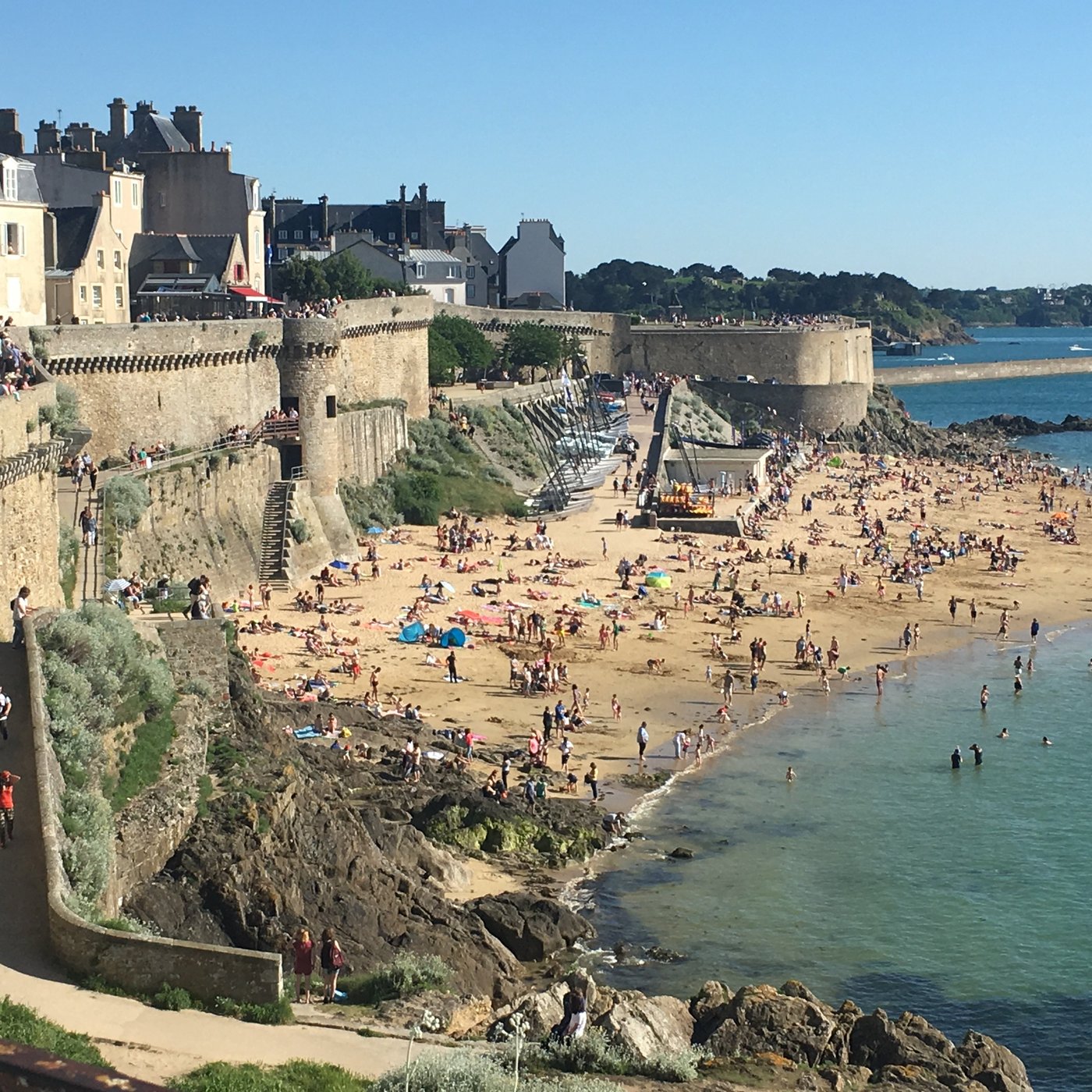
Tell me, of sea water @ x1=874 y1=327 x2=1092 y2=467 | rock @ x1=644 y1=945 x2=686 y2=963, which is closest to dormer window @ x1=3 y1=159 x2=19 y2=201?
rock @ x1=644 y1=945 x2=686 y2=963

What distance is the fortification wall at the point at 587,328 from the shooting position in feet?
264

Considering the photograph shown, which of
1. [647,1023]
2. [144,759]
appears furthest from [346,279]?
[647,1023]

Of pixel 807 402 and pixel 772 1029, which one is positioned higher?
pixel 807 402

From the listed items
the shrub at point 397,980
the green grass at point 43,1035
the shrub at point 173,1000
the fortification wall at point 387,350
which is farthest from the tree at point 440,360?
the green grass at point 43,1035

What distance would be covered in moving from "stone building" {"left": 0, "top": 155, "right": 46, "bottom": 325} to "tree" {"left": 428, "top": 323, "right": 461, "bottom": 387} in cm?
2558

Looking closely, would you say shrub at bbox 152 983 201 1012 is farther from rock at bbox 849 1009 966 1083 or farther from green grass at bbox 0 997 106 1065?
rock at bbox 849 1009 966 1083

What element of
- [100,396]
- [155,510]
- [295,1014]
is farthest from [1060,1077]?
[100,396]

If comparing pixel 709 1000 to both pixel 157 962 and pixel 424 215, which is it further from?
pixel 424 215

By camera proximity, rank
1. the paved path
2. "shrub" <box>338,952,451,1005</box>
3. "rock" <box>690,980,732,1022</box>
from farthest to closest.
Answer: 1. "rock" <box>690,980,732,1022</box>
2. "shrub" <box>338,952,451,1005</box>
3. the paved path

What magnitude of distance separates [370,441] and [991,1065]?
110ft

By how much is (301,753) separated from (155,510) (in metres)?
11.6

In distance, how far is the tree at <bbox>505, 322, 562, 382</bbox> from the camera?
7494 cm

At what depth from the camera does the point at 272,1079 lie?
1370cm

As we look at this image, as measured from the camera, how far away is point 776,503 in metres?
60.8
